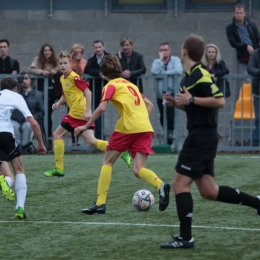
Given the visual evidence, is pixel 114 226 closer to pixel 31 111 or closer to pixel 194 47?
pixel 194 47

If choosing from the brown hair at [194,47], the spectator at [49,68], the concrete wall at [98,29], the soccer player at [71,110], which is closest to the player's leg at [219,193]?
the brown hair at [194,47]

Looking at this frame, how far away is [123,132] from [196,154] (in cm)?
217

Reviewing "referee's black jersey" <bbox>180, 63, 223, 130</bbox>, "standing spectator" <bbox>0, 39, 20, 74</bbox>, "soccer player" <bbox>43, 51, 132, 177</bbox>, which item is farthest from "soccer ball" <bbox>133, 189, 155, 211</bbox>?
"standing spectator" <bbox>0, 39, 20, 74</bbox>

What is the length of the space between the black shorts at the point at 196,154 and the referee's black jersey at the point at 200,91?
92mm

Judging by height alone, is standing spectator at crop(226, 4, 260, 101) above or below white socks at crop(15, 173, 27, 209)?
above

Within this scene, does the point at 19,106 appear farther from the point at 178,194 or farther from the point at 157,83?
the point at 157,83

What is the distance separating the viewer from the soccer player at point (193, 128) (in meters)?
6.51

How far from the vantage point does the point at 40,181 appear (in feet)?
37.2

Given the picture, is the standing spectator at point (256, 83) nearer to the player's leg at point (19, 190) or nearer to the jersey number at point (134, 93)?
the jersey number at point (134, 93)

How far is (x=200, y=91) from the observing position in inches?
260

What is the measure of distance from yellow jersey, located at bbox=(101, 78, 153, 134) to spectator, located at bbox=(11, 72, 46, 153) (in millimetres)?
6226

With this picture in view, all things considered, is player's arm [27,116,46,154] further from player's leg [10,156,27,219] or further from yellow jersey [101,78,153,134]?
yellow jersey [101,78,153,134]

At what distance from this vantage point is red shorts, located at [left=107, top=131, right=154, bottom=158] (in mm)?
8633

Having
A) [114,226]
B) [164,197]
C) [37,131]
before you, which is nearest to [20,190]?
[37,131]
